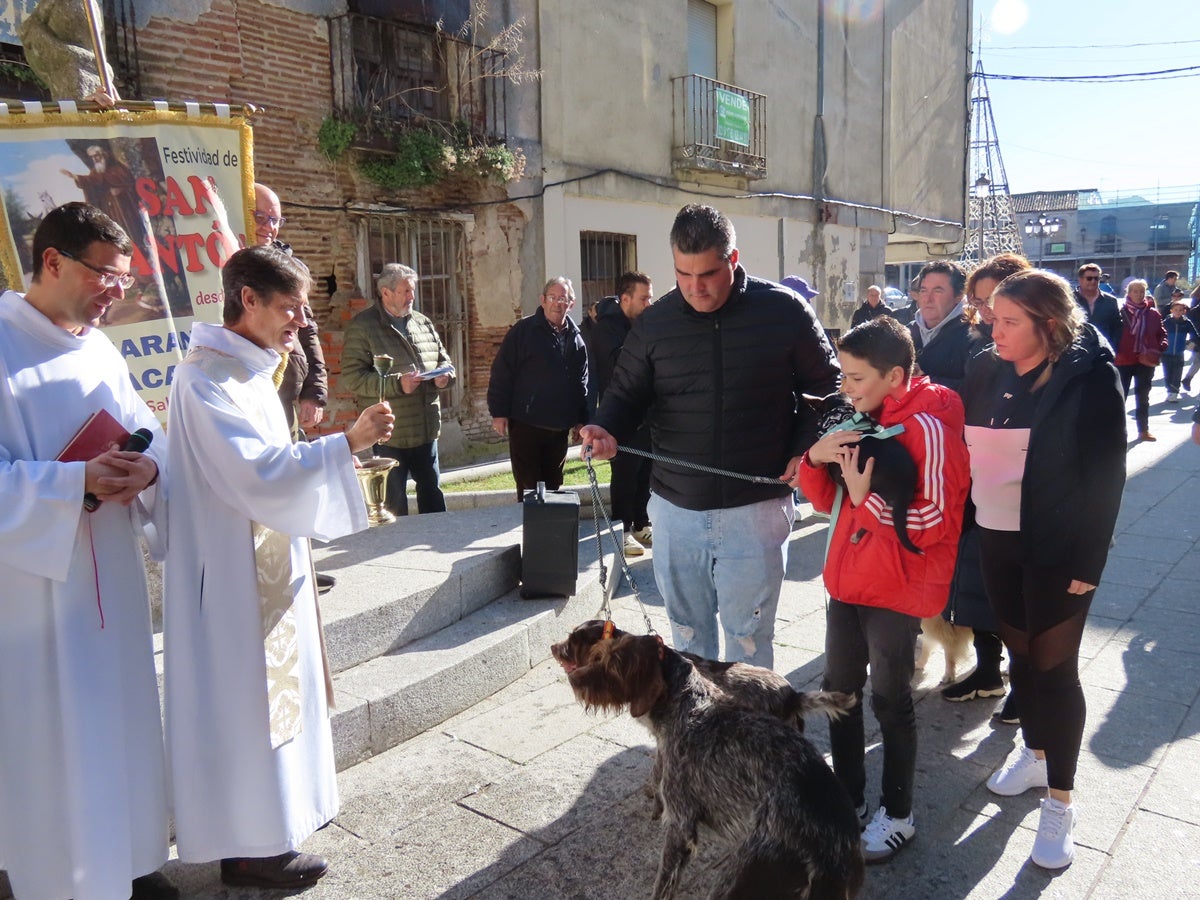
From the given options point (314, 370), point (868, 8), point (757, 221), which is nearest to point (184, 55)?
point (314, 370)

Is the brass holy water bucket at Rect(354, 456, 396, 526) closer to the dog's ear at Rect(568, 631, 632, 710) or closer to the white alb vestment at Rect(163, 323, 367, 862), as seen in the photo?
the white alb vestment at Rect(163, 323, 367, 862)

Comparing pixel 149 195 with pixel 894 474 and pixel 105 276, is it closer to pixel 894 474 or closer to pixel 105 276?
pixel 105 276

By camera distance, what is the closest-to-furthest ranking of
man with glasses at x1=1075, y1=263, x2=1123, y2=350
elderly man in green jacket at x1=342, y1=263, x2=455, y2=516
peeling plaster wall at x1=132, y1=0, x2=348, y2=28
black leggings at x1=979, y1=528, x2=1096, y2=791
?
black leggings at x1=979, y1=528, x2=1096, y2=791 → elderly man in green jacket at x1=342, y1=263, x2=455, y2=516 → peeling plaster wall at x1=132, y1=0, x2=348, y2=28 → man with glasses at x1=1075, y1=263, x2=1123, y2=350

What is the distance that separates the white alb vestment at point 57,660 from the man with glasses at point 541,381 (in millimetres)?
4037

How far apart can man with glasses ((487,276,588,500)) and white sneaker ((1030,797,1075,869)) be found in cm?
427

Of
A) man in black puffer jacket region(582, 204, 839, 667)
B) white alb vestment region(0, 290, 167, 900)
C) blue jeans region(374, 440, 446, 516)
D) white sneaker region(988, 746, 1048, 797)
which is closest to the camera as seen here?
white alb vestment region(0, 290, 167, 900)

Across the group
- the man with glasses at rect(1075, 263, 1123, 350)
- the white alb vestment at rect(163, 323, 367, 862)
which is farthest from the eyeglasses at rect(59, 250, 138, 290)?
the man with glasses at rect(1075, 263, 1123, 350)

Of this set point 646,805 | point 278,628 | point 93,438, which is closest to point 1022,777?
point 646,805

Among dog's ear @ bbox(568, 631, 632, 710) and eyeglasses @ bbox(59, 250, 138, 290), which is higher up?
eyeglasses @ bbox(59, 250, 138, 290)

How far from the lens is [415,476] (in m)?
6.78

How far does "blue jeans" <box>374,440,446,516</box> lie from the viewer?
658 cm

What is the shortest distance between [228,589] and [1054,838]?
2765 millimetres

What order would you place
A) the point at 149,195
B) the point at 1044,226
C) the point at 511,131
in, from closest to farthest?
the point at 149,195 < the point at 511,131 < the point at 1044,226

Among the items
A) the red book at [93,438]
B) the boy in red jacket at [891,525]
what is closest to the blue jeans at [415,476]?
the red book at [93,438]
